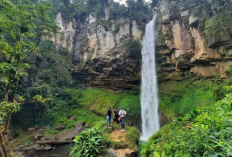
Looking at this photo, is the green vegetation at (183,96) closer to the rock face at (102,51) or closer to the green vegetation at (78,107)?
the green vegetation at (78,107)

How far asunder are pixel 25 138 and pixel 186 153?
584 inches

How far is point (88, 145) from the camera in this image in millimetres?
5762

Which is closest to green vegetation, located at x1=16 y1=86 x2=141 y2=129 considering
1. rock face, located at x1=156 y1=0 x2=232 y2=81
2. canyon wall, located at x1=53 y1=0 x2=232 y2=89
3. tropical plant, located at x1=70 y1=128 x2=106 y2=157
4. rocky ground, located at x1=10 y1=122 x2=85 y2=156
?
rocky ground, located at x1=10 y1=122 x2=85 y2=156

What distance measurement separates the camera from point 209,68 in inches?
Result: 649

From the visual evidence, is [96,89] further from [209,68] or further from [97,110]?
[209,68]

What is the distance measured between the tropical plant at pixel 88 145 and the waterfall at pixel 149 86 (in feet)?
35.1

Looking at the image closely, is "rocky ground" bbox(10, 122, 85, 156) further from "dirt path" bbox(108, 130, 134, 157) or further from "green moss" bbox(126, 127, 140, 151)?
"green moss" bbox(126, 127, 140, 151)

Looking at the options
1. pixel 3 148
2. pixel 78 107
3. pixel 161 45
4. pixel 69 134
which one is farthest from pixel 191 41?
pixel 3 148

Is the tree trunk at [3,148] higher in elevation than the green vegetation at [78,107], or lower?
higher

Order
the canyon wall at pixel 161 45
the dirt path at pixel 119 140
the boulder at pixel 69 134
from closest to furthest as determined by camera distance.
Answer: the dirt path at pixel 119 140 → the boulder at pixel 69 134 → the canyon wall at pixel 161 45

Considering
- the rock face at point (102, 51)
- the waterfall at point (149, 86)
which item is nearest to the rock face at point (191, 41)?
the waterfall at point (149, 86)

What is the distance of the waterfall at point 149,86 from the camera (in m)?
16.8

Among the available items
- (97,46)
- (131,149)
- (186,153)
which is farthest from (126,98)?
(186,153)

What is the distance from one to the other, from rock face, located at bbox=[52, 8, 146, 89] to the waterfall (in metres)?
1.29
